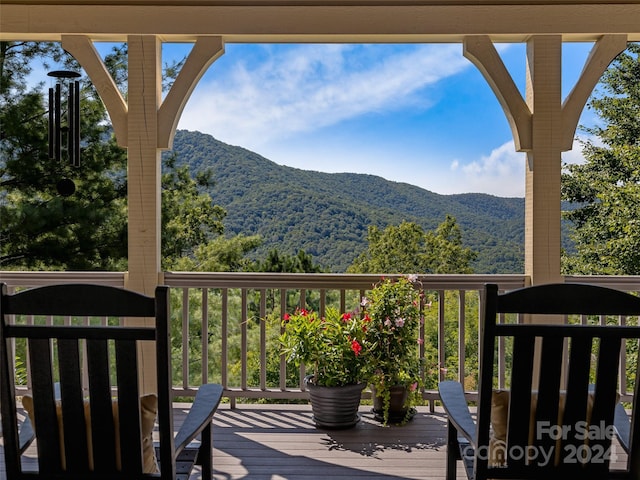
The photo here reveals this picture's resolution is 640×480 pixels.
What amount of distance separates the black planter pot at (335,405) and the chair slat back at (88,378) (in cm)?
178

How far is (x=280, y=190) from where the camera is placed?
14477 mm

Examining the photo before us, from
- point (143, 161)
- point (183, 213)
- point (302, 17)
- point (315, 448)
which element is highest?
point (302, 17)

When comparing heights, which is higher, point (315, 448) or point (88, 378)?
point (88, 378)

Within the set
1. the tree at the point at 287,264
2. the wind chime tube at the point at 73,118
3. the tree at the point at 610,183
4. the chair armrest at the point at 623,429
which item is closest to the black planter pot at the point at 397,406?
the chair armrest at the point at 623,429

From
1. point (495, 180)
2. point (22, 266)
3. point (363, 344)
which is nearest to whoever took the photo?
point (363, 344)

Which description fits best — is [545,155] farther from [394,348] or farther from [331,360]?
[331,360]

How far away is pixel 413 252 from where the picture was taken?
514 inches

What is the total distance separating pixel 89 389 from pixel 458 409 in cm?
115

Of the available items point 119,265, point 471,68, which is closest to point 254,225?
point 119,265

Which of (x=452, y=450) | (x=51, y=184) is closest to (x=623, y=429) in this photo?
(x=452, y=450)

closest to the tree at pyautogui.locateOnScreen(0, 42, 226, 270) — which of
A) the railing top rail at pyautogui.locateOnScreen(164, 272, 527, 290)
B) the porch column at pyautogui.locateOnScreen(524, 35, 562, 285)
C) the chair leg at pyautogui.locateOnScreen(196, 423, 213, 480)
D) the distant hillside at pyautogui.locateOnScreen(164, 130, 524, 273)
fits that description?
the distant hillside at pyautogui.locateOnScreen(164, 130, 524, 273)

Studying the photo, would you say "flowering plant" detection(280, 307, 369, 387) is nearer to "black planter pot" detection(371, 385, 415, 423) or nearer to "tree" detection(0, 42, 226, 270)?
"black planter pot" detection(371, 385, 415, 423)

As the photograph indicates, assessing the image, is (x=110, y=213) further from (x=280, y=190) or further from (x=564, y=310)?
(x=564, y=310)

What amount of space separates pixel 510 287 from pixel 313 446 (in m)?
1.63
